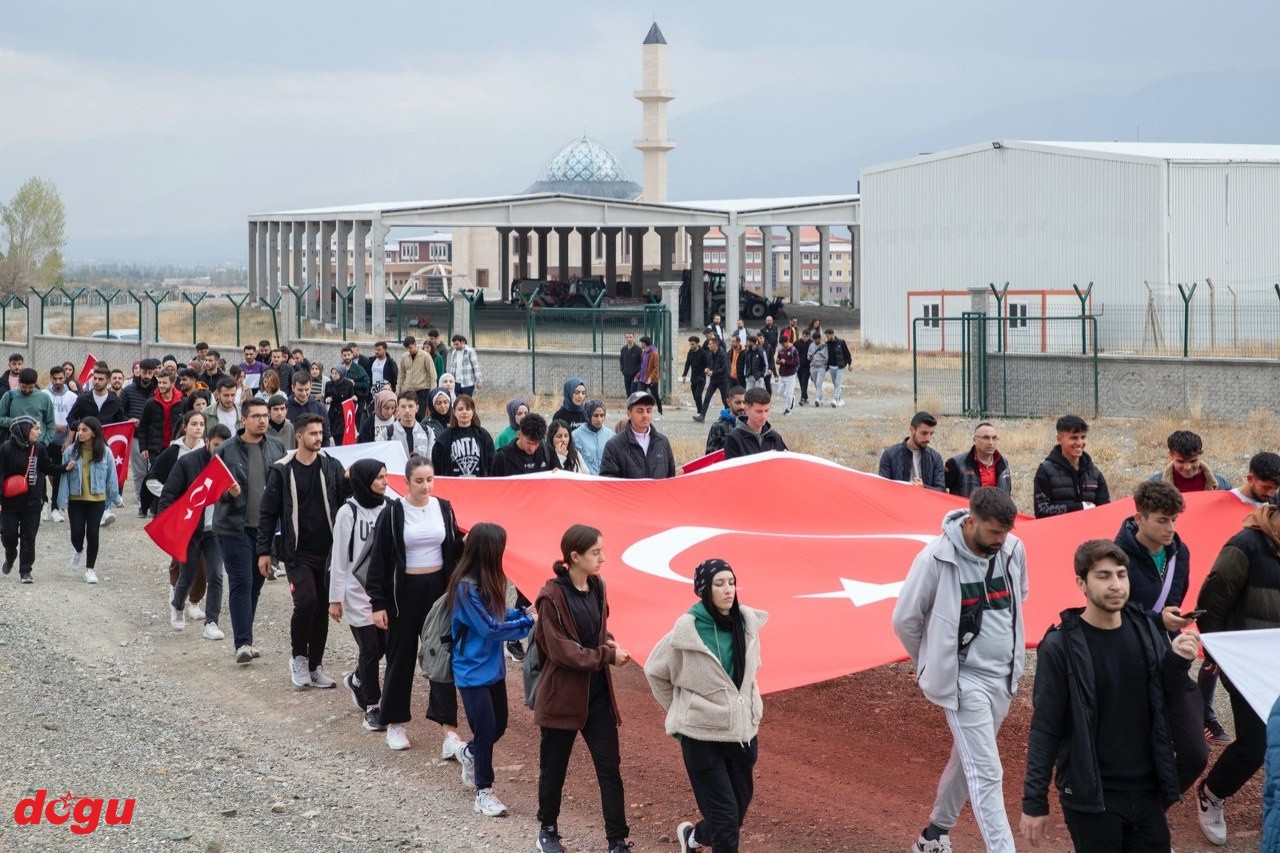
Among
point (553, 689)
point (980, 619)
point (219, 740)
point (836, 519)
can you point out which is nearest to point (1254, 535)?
point (980, 619)

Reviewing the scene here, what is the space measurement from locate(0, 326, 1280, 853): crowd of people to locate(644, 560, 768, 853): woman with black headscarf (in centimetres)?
1

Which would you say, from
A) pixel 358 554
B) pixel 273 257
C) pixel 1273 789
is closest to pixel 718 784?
pixel 1273 789

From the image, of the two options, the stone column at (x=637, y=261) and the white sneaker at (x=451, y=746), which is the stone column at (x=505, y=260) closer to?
the stone column at (x=637, y=261)

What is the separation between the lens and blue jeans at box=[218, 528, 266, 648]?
10.6 m

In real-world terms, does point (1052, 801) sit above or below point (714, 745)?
below

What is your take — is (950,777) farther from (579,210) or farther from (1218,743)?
(579,210)

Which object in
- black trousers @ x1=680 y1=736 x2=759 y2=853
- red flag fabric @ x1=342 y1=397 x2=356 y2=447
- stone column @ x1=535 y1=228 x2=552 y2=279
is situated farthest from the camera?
stone column @ x1=535 y1=228 x2=552 y2=279

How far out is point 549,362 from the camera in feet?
104

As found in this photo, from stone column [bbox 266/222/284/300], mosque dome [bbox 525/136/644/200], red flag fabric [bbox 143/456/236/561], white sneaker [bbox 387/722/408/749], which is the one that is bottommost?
white sneaker [bbox 387/722/408/749]

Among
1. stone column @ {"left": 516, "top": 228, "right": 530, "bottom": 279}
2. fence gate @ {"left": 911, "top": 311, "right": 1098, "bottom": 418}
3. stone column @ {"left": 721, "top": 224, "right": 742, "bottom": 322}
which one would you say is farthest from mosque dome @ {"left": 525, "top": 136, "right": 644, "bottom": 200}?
fence gate @ {"left": 911, "top": 311, "right": 1098, "bottom": 418}

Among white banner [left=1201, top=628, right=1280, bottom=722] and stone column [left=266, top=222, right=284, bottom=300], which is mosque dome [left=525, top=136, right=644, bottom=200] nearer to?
stone column [left=266, top=222, right=284, bottom=300]

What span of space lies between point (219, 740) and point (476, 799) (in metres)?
2.17

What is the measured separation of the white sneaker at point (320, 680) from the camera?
10148mm

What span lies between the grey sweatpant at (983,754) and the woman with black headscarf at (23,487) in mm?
10108
